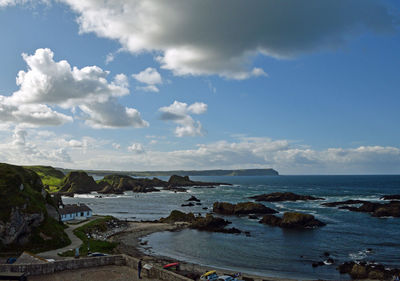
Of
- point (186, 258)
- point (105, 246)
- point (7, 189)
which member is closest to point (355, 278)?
point (186, 258)

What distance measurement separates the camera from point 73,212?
7494 cm

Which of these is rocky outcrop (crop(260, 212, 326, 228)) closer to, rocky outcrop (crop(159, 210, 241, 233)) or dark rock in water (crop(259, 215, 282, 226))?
dark rock in water (crop(259, 215, 282, 226))

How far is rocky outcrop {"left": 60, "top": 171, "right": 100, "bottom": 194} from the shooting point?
182m

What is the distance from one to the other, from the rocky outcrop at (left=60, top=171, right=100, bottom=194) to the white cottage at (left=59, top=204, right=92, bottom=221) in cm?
10784

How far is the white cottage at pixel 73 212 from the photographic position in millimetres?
72244

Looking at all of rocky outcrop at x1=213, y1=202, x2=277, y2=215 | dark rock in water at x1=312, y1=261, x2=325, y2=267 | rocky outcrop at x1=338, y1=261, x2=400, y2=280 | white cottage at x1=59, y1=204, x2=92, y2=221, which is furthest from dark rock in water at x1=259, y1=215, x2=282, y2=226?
white cottage at x1=59, y1=204, x2=92, y2=221

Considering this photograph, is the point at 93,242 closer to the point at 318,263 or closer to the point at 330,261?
the point at 318,263

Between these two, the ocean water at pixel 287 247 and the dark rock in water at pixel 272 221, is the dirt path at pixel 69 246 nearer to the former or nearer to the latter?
the ocean water at pixel 287 247

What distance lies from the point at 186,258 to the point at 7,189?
96.2 ft

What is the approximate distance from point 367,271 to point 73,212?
6149 cm

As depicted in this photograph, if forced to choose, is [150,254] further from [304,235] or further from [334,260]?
[304,235]

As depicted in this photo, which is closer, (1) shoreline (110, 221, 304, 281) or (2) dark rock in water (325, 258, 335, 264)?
(1) shoreline (110, 221, 304, 281)

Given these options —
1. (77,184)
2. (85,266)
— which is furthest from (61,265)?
(77,184)

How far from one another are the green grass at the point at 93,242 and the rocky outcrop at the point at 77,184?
116 metres
